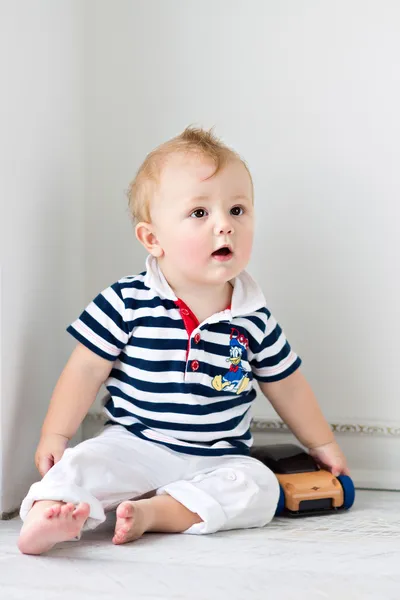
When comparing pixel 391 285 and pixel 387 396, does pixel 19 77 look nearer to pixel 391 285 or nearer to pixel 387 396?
pixel 391 285

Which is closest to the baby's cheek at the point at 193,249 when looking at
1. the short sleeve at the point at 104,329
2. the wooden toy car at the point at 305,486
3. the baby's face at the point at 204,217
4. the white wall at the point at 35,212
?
the baby's face at the point at 204,217

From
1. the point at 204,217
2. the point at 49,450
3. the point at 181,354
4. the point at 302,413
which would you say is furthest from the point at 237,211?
the point at 49,450

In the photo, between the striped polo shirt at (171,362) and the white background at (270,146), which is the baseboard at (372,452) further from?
the striped polo shirt at (171,362)

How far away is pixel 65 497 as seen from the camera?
39.4 inches

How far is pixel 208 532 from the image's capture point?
3.52 ft

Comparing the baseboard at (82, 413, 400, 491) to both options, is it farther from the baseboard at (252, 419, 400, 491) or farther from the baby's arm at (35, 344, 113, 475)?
the baby's arm at (35, 344, 113, 475)

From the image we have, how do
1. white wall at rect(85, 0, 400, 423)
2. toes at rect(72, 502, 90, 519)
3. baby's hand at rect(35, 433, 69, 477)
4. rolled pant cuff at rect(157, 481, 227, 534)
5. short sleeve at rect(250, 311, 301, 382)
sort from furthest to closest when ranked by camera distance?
1. white wall at rect(85, 0, 400, 423)
2. short sleeve at rect(250, 311, 301, 382)
3. baby's hand at rect(35, 433, 69, 477)
4. rolled pant cuff at rect(157, 481, 227, 534)
5. toes at rect(72, 502, 90, 519)

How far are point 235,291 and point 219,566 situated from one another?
0.49 m

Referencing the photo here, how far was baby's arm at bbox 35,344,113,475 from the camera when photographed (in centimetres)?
121

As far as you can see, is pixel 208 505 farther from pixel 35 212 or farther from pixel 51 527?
pixel 35 212

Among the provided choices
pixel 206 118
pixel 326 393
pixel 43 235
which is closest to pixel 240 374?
pixel 326 393

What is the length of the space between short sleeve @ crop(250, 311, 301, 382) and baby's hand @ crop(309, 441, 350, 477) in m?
0.14

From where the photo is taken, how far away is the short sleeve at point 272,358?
129 centimetres

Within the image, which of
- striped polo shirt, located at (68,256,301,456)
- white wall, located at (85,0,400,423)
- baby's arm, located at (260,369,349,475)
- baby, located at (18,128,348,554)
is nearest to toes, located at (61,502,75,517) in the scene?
baby, located at (18,128,348,554)
